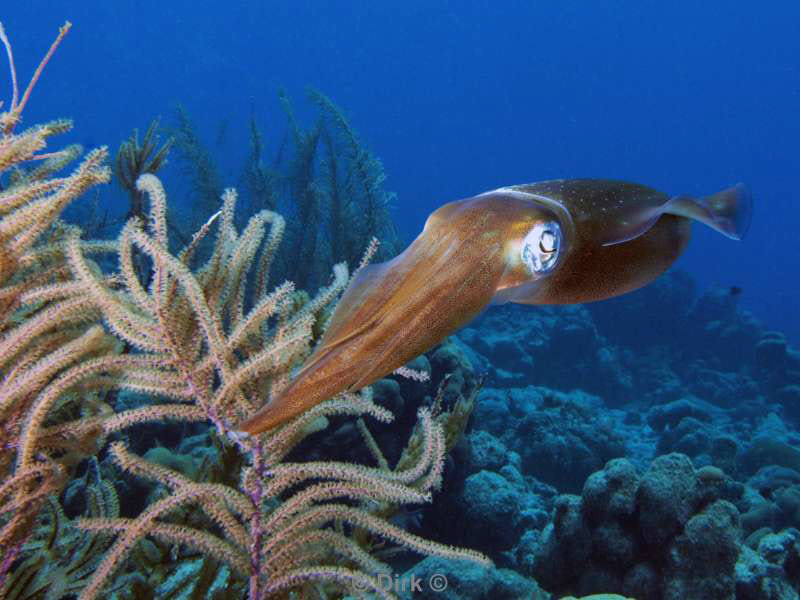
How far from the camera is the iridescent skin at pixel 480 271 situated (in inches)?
30.2

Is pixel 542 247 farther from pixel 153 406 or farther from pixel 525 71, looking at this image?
pixel 525 71

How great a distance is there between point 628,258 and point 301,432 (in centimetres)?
172

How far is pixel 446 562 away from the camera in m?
4.33

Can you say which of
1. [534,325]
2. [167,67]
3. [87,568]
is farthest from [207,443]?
[167,67]

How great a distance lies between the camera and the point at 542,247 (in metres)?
0.86

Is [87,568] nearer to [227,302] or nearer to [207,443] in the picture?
[227,302]
